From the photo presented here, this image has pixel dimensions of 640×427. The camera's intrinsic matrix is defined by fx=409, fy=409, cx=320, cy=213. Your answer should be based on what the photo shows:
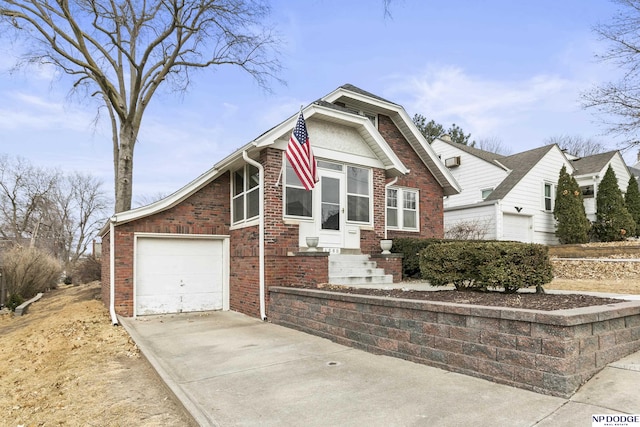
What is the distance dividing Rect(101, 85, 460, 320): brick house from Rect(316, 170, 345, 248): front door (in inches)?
1.0

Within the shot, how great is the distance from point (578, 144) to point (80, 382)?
45593 millimetres

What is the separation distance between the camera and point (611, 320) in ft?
14.0

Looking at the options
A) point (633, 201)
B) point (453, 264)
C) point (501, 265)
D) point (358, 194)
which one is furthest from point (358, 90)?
point (633, 201)

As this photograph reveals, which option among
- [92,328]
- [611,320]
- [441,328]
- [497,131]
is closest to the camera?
[611,320]

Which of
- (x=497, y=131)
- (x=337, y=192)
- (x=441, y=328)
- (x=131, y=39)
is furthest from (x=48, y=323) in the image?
(x=497, y=131)

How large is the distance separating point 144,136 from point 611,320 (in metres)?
18.3

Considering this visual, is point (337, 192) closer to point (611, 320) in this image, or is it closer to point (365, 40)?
point (365, 40)

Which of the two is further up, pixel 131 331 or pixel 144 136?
pixel 144 136

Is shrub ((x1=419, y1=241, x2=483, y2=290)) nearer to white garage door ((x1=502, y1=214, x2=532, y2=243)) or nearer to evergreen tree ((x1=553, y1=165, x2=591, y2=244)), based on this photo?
white garage door ((x1=502, y1=214, x2=532, y2=243))

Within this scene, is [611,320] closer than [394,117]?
Yes

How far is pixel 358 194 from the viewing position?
10.8m

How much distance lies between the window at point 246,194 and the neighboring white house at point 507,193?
1149cm

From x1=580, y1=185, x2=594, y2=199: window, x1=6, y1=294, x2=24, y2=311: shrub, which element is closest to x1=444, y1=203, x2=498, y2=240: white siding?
x1=580, y1=185, x2=594, y2=199: window

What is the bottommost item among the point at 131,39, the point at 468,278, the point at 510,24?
the point at 468,278
